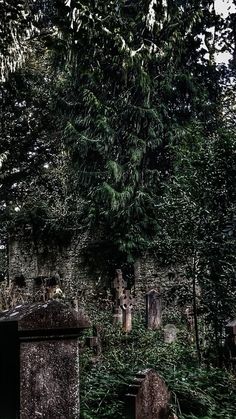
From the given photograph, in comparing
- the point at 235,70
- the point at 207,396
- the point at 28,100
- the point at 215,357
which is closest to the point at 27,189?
the point at 28,100

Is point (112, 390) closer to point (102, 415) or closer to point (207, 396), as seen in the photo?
point (102, 415)

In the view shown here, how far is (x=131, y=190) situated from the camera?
15.4m

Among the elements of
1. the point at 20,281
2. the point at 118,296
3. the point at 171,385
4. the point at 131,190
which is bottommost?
the point at 171,385

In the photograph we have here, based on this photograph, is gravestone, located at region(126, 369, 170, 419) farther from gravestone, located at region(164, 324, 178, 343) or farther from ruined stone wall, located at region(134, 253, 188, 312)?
ruined stone wall, located at region(134, 253, 188, 312)

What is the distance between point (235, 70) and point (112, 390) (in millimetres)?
17723

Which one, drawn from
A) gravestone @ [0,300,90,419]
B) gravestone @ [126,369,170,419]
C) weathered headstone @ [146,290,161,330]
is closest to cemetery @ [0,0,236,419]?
weathered headstone @ [146,290,161,330]

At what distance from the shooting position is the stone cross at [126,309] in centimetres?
1074

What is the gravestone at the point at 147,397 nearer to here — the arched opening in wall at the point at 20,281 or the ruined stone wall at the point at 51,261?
the ruined stone wall at the point at 51,261

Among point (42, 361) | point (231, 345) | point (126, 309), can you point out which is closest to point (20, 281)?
point (126, 309)

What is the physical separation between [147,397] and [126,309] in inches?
305

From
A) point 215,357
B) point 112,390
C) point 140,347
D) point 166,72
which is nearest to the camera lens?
point 112,390

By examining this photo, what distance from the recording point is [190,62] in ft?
60.8

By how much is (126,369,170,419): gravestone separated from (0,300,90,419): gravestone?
0.82m

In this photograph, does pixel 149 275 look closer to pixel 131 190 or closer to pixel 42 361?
pixel 131 190
